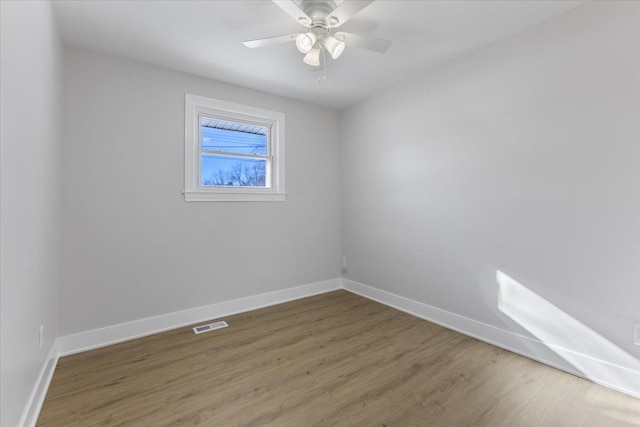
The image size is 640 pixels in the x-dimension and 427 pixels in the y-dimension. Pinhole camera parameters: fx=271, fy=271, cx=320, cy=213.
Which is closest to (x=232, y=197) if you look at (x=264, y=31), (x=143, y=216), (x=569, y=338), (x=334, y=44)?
(x=143, y=216)

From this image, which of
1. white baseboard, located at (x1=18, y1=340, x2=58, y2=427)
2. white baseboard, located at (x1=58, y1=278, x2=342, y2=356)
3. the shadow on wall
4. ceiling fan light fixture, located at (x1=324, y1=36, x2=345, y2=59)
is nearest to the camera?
white baseboard, located at (x1=18, y1=340, x2=58, y2=427)

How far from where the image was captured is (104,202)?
2.43 meters

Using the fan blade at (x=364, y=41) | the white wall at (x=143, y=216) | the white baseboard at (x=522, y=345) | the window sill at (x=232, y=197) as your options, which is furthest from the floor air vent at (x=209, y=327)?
the fan blade at (x=364, y=41)

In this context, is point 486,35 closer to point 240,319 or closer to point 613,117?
point 613,117

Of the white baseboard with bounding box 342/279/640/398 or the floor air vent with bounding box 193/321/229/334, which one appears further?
the floor air vent with bounding box 193/321/229/334

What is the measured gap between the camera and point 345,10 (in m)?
1.64

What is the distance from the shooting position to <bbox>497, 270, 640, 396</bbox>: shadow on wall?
176 cm

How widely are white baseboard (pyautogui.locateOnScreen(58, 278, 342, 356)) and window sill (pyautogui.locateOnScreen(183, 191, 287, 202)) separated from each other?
115cm

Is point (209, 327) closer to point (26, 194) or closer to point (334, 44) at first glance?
point (26, 194)

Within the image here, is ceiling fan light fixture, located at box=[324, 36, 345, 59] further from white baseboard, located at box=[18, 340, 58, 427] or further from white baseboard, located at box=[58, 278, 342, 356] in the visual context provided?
white baseboard, located at box=[18, 340, 58, 427]

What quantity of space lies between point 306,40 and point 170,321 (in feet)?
9.14

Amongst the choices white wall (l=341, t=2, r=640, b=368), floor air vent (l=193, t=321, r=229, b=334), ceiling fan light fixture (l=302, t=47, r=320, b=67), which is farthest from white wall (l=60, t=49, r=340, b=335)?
white wall (l=341, t=2, r=640, b=368)

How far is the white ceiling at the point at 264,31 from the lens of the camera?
1.93 meters

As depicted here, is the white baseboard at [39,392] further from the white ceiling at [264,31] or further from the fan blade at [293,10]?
the fan blade at [293,10]
